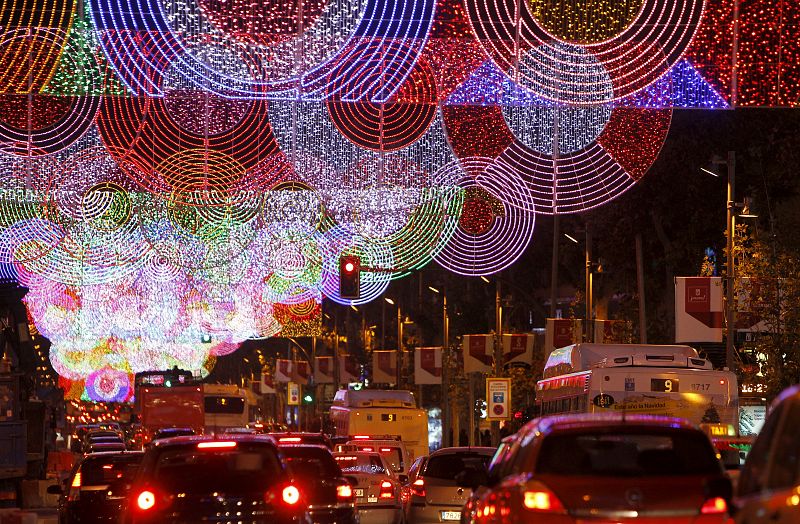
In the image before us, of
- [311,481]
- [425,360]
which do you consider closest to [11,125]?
[311,481]

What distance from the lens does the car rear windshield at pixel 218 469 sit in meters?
14.0

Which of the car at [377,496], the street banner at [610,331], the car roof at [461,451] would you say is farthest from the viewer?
the street banner at [610,331]

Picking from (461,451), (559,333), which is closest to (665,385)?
(461,451)

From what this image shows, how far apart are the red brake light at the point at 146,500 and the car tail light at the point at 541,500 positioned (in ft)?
13.4

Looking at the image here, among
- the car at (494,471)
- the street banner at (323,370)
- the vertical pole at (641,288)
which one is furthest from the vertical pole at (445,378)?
the car at (494,471)

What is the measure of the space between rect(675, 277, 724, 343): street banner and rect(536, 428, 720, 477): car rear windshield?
26586 mm

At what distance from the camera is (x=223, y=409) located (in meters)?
66.3

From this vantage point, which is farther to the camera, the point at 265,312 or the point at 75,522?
the point at 265,312

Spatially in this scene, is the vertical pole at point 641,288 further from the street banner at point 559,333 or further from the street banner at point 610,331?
the street banner at point 559,333

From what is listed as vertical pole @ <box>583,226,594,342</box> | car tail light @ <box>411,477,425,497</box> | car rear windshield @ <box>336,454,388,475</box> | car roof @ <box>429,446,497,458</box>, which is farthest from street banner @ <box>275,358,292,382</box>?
car tail light @ <box>411,477,425,497</box>

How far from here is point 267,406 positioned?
161 meters

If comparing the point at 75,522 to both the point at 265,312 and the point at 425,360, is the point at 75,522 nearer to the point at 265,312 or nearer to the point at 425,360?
the point at 265,312

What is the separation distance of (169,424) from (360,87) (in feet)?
119

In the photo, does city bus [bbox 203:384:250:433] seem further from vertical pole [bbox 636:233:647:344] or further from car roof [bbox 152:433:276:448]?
car roof [bbox 152:433:276:448]
